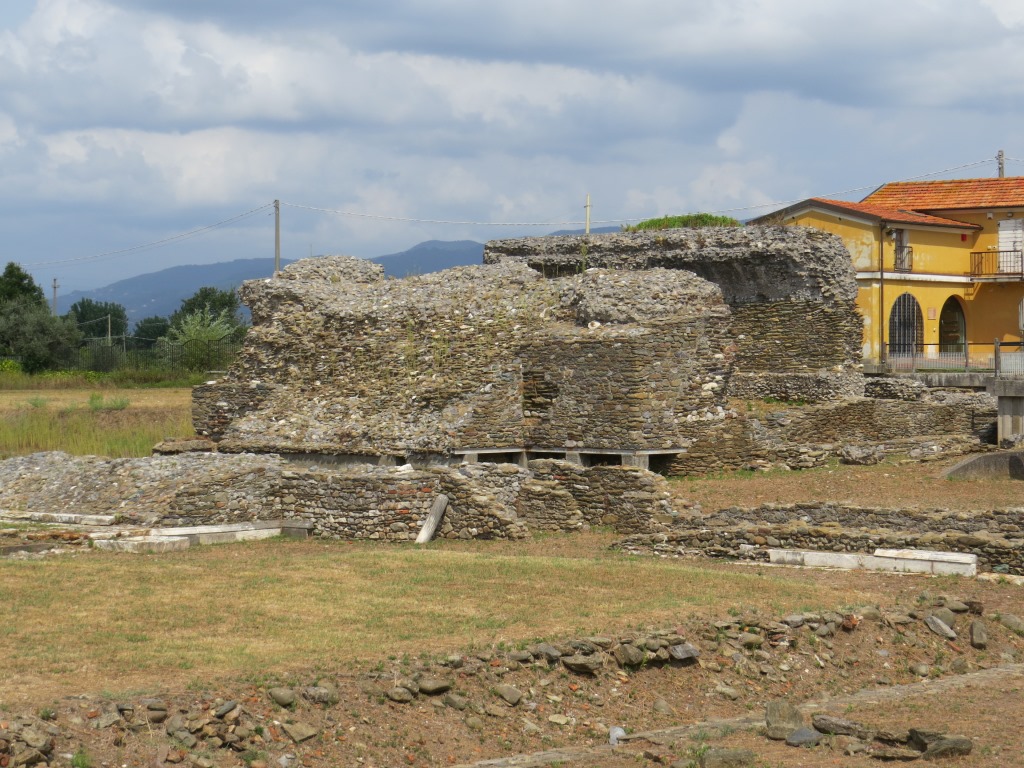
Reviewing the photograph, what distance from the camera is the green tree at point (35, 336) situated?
58.9m

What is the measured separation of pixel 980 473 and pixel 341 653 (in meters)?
15.5

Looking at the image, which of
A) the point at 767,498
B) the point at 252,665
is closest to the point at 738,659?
the point at 252,665

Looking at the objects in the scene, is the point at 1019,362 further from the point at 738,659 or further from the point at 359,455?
the point at 738,659

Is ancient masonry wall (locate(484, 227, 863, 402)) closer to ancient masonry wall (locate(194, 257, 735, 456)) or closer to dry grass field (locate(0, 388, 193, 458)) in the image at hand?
ancient masonry wall (locate(194, 257, 735, 456))

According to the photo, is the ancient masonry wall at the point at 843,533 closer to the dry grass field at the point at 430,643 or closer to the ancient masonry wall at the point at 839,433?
the dry grass field at the point at 430,643

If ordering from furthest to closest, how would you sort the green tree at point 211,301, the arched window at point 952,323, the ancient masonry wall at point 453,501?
the green tree at point 211,301
the arched window at point 952,323
the ancient masonry wall at point 453,501

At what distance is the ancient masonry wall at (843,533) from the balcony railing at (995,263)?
26121mm

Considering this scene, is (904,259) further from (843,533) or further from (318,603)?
(318,603)

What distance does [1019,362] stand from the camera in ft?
105

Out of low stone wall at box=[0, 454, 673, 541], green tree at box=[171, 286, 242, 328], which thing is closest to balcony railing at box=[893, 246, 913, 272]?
low stone wall at box=[0, 454, 673, 541]

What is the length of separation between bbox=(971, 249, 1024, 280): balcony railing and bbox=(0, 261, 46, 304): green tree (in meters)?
43.6

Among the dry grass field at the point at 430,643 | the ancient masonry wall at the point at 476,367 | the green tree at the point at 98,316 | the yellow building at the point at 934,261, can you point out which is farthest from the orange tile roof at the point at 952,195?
the green tree at the point at 98,316

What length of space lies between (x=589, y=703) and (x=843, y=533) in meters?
7.36

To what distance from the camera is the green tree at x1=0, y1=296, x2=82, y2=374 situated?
5894cm
